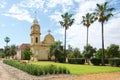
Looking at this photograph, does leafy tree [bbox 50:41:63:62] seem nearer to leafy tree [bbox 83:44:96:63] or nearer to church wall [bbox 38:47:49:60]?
leafy tree [bbox 83:44:96:63]

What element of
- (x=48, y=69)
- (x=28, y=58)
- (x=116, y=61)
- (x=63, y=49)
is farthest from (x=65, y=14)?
(x=48, y=69)

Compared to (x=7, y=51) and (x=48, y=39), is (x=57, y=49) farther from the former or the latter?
(x=7, y=51)

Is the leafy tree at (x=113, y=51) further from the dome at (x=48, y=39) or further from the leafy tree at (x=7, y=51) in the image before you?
the leafy tree at (x=7, y=51)

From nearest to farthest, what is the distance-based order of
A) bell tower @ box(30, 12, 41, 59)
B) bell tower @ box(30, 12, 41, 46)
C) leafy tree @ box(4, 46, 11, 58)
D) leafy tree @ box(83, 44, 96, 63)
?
leafy tree @ box(83, 44, 96, 63)
bell tower @ box(30, 12, 41, 59)
bell tower @ box(30, 12, 41, 46)
leafy tree @ box(4, 46, 11, 58)

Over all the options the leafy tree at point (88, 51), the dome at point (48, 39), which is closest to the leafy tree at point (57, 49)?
the leafy tree at point (88, 51)

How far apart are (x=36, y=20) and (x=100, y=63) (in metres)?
35.0

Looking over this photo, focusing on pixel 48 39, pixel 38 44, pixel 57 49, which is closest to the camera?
pixel 57 49

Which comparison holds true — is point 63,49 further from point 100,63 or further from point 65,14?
point 100,63

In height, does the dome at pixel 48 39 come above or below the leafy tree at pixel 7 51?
above

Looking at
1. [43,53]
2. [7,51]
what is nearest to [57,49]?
[43,53]

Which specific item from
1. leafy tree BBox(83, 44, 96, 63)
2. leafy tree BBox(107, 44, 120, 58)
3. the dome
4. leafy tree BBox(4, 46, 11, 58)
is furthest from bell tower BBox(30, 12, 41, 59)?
leafy tree BBox(4, 46, 11, 58)

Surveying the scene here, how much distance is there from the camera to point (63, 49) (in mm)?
61812

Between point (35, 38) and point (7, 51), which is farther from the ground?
point (35, 38)

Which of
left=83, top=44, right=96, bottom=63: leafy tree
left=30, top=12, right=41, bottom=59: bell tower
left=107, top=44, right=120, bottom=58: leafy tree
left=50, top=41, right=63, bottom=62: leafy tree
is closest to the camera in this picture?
left=83, top=44, right=96, bottom=63: leafy tree
